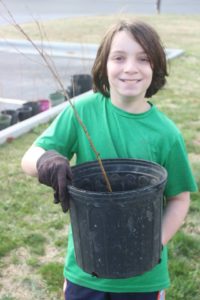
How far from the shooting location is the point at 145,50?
1765 millimetres

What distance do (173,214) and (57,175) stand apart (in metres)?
0.55

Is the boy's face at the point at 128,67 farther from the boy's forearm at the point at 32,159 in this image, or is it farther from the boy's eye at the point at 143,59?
the boy's forearm at the point at 32,159

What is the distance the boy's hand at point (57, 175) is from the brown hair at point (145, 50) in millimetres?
463

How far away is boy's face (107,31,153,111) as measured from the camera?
176 cm

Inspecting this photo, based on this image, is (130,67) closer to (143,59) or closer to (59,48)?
(143,59)

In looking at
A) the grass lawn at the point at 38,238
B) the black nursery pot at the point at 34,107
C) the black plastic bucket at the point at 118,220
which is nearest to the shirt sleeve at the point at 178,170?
the black plastic bucket at the point at 118,220

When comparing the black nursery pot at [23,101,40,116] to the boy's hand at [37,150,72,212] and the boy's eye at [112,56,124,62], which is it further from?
the boy's hand at [37,150,72,212]

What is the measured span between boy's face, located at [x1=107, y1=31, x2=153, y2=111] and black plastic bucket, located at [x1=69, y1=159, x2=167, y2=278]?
0.24 m

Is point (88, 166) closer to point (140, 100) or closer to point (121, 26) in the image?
point (140, 100)

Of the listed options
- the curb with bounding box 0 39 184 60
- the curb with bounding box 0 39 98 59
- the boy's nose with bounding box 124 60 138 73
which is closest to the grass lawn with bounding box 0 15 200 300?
the boy's nose with bounding box 124 60 138 73

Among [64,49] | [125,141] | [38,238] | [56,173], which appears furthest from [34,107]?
[64,49]

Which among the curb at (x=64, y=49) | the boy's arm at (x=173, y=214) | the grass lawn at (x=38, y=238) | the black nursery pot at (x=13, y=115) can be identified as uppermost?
the boy's arm at (x=173, y=214)

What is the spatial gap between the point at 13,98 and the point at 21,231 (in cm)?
441

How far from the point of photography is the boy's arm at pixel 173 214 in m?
1.89
